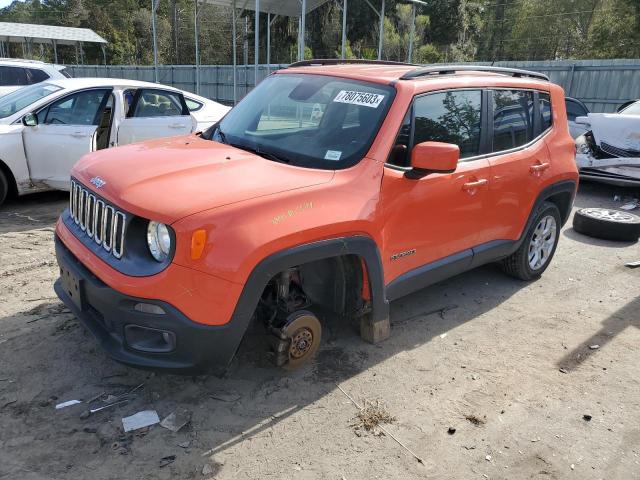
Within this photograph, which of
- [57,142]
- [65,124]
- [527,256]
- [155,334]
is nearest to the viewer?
[155,334]

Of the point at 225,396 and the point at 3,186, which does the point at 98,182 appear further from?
the point at 3,186

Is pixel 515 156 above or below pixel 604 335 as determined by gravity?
above

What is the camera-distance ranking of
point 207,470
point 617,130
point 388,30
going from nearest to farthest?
point 207,470 < point 617,130 < point 388,30

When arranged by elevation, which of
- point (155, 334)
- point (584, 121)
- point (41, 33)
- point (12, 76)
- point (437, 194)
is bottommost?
point (155, 334)

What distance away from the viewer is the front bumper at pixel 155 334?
2.65m

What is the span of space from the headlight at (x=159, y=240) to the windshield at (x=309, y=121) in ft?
3.25

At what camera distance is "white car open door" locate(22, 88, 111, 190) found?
6.48 m

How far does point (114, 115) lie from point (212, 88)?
2011 cm

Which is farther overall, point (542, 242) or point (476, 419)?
point (542, 242)

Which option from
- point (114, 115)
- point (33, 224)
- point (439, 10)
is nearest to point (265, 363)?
point (33, 224)

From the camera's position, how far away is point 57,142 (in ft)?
21.4

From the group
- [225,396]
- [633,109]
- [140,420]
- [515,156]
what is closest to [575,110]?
[633,109]

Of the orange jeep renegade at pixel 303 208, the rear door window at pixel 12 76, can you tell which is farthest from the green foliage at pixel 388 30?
the orange jeep renegade at pixel 303 208

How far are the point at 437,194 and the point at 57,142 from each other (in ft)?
16.3
